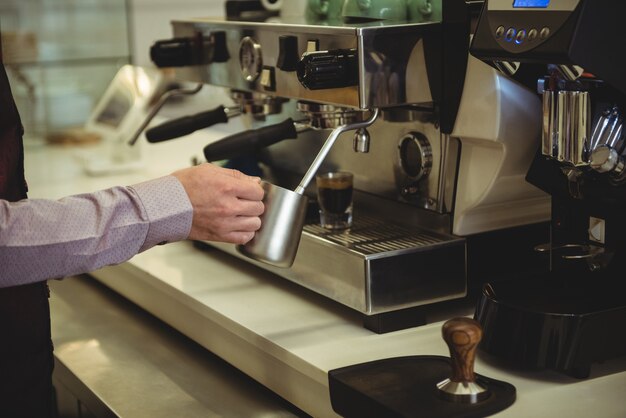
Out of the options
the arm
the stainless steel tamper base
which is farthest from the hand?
the stainless steel tamper base

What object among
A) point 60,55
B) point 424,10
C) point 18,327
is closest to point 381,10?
point 424,10

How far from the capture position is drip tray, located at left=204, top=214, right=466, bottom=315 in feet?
3.54

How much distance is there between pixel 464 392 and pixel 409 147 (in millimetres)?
385

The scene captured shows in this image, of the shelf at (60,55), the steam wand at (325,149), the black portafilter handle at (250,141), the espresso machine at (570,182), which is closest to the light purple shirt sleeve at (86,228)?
the steam wand at (325,149)

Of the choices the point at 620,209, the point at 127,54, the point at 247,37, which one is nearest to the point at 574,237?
the point at 620,209

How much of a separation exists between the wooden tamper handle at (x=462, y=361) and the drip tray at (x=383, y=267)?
0.61 feet

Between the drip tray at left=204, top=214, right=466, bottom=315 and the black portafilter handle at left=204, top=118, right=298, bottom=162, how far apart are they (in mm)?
122

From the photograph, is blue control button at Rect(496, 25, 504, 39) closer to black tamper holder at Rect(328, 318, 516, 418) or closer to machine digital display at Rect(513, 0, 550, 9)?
machine digital display at Rect(513, 0, 550, 9)

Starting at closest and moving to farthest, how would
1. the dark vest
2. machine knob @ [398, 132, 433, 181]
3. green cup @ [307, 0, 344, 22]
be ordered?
the dark vest
machine knob @ [398, 132, 433, 181]
green cup @ [307, 0, 344, 22]

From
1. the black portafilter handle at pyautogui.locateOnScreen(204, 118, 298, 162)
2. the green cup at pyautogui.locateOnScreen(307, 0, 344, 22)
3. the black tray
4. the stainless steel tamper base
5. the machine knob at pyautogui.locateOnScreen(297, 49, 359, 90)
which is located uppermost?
the green cup at pyautogui.locateOnScreen(307, 0, 344, 22)

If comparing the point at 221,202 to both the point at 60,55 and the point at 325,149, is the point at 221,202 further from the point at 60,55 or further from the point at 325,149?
the point at 60,55

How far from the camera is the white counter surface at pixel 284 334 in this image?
3.09 feet

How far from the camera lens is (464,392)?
895 millimetres

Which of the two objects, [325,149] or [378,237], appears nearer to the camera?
[325,149]
